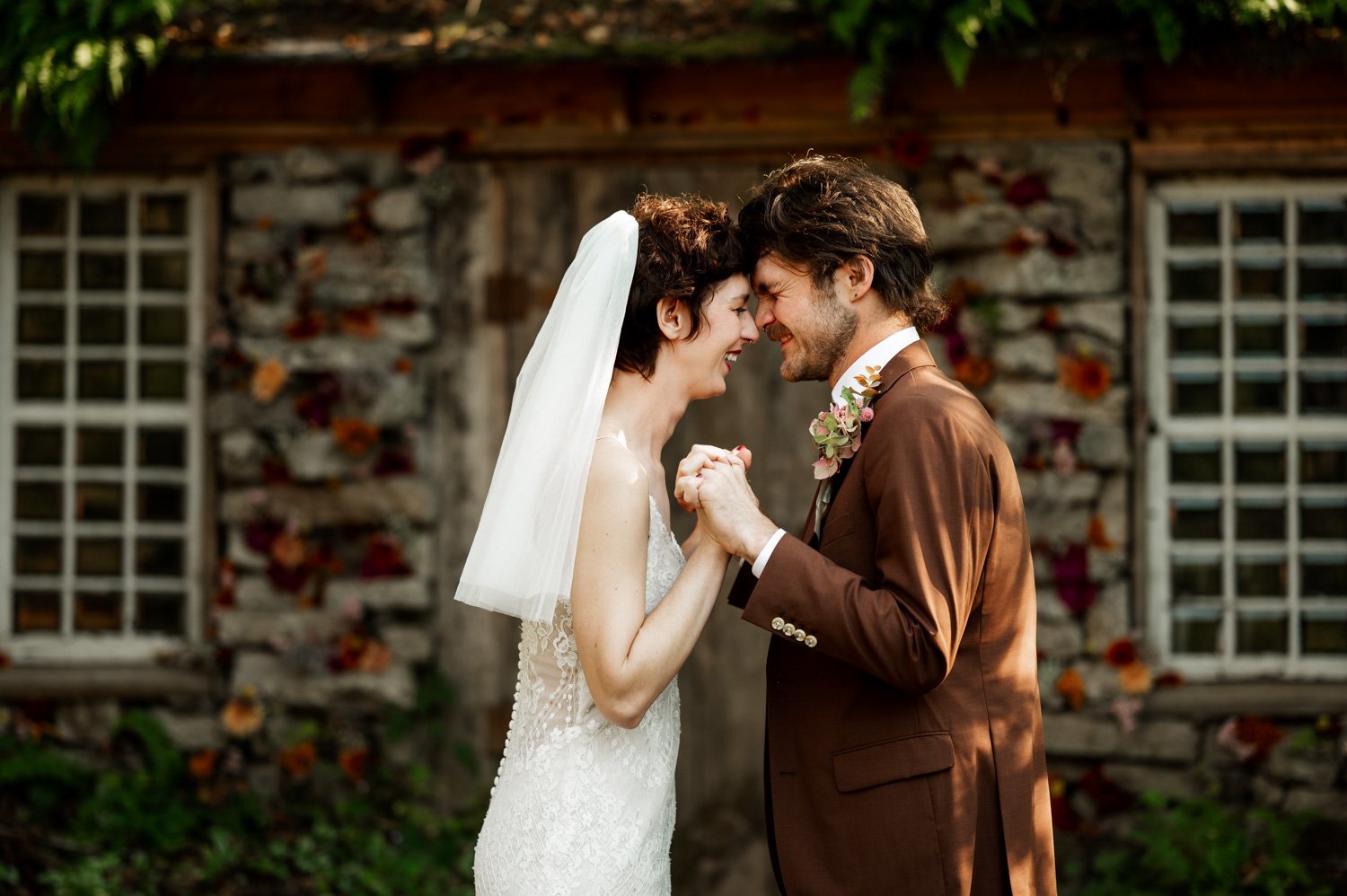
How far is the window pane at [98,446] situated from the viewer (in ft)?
18.0

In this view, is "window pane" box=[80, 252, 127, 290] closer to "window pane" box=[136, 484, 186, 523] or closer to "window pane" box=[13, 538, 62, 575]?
"window pane" box=[136, 484, 186, 523]

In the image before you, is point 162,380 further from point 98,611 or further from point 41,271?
point 98,611

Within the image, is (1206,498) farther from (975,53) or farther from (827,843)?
(827,843)

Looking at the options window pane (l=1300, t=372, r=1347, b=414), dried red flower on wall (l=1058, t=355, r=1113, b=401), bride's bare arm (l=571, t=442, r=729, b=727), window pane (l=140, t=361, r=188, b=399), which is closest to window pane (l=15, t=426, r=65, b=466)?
window pane (l=140, t=361, r=188, b=399)

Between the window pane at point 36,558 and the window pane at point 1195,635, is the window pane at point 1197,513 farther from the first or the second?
the window pane at point 36,558

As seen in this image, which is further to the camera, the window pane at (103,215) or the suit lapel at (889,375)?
the window pane at (103,215)

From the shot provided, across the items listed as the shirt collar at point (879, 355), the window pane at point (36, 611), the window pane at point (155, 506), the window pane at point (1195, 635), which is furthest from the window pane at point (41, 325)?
the window pane at point (1195, 635)

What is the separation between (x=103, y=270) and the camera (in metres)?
5.50

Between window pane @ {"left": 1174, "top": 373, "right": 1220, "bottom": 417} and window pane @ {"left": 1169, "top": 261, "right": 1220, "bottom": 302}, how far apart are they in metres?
0.33

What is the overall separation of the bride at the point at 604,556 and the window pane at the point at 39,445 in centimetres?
347

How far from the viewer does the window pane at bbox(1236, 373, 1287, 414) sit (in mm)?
5223

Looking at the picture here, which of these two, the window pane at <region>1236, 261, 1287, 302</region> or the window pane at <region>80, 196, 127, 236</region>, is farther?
the window pane at <region>80, 196, 127, 236</region>

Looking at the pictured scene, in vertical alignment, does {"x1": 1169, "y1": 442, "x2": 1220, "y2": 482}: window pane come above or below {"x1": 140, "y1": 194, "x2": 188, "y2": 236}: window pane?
below

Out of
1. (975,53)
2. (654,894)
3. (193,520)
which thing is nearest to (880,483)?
(654,894)
